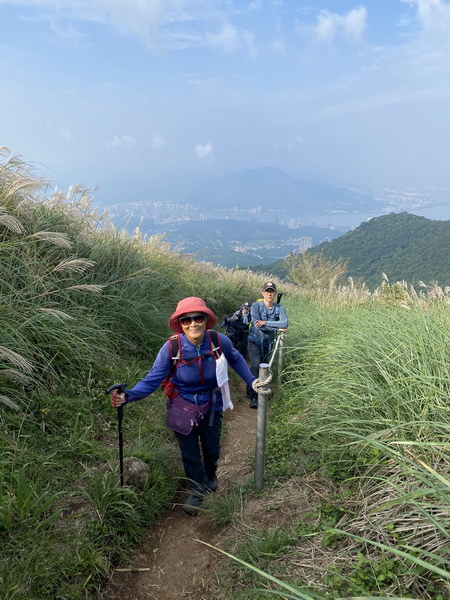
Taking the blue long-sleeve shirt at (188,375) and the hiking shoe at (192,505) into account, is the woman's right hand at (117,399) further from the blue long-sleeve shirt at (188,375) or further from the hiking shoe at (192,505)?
the hiking shoe at (192,505)

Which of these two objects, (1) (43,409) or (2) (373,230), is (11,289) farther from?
(2) (373,230)

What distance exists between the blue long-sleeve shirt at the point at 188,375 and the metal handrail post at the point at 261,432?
14.6 inches

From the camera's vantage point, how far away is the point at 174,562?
9.89 feet

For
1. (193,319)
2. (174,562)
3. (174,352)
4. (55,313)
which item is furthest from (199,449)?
(55,313)

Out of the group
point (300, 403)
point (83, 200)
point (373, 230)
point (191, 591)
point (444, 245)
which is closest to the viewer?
point (191, 591)

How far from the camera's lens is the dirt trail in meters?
2.72

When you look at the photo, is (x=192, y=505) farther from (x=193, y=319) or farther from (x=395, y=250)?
(x=395, y=250)

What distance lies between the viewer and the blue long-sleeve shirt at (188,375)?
131 inches

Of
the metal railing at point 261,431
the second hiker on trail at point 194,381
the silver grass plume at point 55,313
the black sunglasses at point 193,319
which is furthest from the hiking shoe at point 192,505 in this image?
the silver grass plume at point 55,313

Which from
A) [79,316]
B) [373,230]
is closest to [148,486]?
[79,316]

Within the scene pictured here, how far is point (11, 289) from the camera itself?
4406 mm

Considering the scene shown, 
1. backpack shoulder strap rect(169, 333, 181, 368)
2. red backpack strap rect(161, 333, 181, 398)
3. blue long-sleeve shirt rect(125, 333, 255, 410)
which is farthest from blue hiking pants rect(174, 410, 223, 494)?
backpack shoulder strap rect(169, 333, 181, 368)

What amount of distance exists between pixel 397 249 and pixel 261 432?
5191 cm

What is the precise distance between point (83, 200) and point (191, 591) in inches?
248
